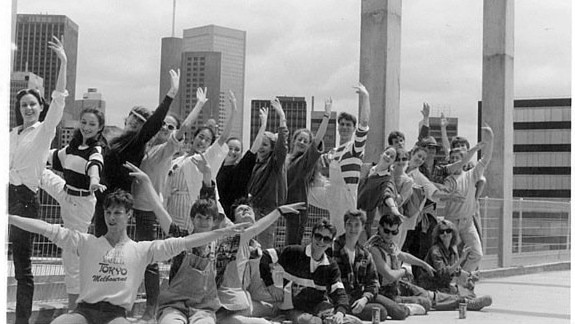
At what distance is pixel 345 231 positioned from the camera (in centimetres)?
592

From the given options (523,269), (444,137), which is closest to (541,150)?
(523,269)

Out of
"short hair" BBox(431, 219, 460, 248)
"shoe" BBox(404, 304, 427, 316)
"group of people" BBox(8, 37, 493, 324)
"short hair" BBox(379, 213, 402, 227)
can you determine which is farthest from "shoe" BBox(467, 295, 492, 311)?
"short hair" BBox(379, 213, 402, 227)

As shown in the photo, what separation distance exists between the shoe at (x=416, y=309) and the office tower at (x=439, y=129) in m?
1.69

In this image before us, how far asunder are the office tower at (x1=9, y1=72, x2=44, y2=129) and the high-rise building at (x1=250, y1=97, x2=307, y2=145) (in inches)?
63.2

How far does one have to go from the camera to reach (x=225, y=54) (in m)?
5.48

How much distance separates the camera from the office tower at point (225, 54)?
17.5ft

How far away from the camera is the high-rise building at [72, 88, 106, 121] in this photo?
15.5ft

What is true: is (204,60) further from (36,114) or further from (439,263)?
(439,263)

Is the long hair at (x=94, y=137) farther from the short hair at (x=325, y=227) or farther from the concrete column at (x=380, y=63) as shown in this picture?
the concrete column at (x=380, y=63)

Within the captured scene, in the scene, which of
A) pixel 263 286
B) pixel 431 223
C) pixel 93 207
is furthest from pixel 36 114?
pixel 431 223

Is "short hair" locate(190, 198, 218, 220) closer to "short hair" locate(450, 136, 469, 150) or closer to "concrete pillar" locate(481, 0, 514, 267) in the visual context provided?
"short hair" locate(450, 136, 469, 150)

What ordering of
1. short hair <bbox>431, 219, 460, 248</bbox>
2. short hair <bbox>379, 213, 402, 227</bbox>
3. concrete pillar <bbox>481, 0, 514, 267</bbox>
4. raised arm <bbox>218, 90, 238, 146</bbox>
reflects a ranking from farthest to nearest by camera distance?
concrete pillar <bbox>481, 0, 514, 267</bbox>
short hair <bbox>431, 219, 460, 248</bbox>
short hair <bbox>379, 213, 402, 227</bbox>
raised arm <bbox>218, 90, 238, 146</bbox>

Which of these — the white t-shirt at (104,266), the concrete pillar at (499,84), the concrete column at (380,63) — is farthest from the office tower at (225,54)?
the concrete pillar at (499,84)

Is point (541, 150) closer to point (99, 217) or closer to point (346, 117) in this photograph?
point (346, 117)
